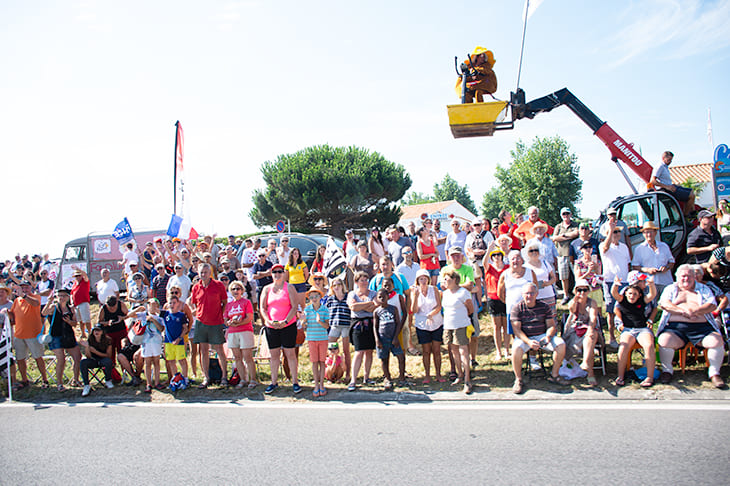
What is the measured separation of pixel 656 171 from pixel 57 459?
10.3 meters

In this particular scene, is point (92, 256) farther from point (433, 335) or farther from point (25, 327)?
point (433, 335)

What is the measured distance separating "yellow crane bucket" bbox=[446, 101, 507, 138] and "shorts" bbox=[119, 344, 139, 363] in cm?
732

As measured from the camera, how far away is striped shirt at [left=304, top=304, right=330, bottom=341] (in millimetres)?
7211

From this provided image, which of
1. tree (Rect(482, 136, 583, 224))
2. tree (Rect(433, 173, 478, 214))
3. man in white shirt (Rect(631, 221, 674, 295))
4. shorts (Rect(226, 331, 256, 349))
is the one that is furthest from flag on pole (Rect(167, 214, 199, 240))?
tree (Rect(433, 173, 478, 214))

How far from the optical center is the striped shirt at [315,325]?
721 cm

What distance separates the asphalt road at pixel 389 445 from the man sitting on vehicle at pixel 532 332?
66 centimetres

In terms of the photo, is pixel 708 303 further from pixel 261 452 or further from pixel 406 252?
pixel 261 452

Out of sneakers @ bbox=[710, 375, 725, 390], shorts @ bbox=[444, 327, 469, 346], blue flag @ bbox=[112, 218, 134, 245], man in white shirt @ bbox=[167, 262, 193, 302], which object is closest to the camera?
sneakers @ bbox=[710, 375, 725, 390]

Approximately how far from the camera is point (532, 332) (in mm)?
6621

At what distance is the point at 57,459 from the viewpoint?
5047mm

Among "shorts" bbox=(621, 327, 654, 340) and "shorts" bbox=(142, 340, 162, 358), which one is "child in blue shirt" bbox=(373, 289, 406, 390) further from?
"shorts" bbox=(142, 340, 162, 358)

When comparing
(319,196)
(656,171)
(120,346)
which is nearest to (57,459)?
(120,346)

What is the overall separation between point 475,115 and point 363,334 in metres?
4.87

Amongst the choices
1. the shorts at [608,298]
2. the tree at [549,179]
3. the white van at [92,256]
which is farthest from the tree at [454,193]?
the shorts at [608,298]
